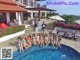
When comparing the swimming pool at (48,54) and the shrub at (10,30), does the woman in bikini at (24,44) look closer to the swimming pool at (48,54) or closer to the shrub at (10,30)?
the swimming pool at (48,54)

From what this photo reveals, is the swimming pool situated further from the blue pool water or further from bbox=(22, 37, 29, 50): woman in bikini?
bbox=(22, 37, 29, 50): woman in bikini

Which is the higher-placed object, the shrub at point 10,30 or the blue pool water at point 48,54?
the shrub at point 10,30

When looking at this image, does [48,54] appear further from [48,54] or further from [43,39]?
[43,39]

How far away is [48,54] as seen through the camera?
1620cm

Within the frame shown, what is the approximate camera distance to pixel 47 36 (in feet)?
58.7

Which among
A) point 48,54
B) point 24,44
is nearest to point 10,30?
point 24,44

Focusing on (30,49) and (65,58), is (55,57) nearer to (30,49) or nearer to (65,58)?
(65,58)

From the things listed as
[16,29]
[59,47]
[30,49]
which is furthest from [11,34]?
[59,47]

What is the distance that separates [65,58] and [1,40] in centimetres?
717

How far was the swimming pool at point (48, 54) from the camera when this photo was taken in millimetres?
14777

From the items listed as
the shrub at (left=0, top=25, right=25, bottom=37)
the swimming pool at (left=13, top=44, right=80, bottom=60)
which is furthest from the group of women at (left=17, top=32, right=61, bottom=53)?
the shrub at (left=0, top=25, right=25, bottom=37)

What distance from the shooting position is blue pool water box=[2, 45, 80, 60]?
14.8 meters

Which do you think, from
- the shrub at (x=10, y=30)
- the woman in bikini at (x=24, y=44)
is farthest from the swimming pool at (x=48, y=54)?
the shrub at (x=10, y=30)

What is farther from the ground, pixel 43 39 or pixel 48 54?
pixel 43 39
